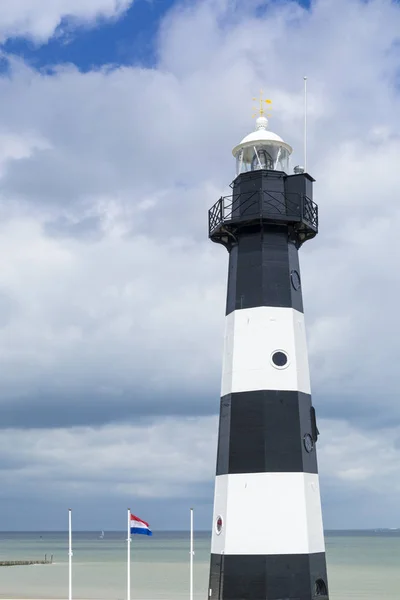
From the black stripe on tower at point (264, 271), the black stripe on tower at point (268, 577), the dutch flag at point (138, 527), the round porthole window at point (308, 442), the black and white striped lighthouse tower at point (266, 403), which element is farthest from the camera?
the dutch flag at point (138, 527)

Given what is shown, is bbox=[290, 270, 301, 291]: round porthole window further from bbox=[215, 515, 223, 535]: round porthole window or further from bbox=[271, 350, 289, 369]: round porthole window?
bbox=[215, 515, 223, 535]: round porthole window

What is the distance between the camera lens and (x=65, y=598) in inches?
1853

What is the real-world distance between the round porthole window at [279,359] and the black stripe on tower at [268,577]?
370 centimetres

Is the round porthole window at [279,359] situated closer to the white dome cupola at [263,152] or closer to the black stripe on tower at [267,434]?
the black stripe on tower at [267,434]

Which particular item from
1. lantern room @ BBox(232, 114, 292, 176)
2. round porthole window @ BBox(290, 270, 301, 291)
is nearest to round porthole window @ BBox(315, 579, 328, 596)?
round porthole window @ BBox(290, 270, 301, 291)

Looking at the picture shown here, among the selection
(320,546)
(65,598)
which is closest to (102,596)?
(65,598)

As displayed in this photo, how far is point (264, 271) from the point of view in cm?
1817

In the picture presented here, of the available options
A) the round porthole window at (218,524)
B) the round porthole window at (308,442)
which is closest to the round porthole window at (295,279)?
the round porthole window at (308,442)

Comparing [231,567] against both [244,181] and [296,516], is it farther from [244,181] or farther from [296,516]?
[244,181]

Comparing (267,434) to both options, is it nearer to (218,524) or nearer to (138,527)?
(218,524)

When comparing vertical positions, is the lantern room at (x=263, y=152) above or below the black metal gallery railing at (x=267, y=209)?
above

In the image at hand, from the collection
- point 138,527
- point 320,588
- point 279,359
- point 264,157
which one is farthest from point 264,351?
point 138,527

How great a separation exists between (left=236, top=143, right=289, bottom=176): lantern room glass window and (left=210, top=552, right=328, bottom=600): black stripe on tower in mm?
8108

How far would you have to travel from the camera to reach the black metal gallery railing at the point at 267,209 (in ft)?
59.6
